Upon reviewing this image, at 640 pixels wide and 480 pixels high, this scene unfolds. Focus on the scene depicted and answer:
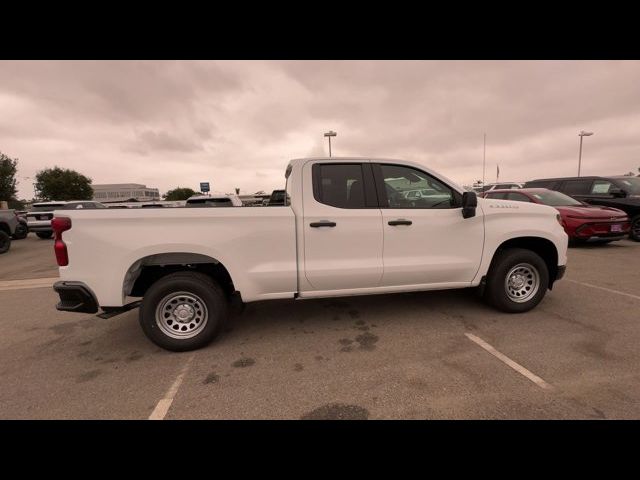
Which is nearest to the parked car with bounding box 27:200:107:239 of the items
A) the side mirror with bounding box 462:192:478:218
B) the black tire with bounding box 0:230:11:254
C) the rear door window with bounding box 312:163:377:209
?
the black tire with bounding box 0:230:11:254

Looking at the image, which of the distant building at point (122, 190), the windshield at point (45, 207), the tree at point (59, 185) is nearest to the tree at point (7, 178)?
the tree at point (59, 185)

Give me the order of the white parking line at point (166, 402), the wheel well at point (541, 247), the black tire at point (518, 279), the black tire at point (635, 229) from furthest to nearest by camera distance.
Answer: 1. the black tire at point (635, 229)
2. the wheel well at point (541, 247)
3. the black tire at point (518, 279)
4. the white parking line at point (166, 402)

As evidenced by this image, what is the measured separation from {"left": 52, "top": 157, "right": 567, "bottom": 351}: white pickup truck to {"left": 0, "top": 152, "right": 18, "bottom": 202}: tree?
161ft

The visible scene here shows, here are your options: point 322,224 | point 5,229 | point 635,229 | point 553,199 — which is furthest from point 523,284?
point 5,229

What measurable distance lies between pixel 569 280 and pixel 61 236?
7236mm

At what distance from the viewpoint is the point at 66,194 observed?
192 ft

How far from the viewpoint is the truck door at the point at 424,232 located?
3400mm

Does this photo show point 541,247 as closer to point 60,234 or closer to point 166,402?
point 166,402

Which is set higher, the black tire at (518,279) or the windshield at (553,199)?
the windshield at (553,199)

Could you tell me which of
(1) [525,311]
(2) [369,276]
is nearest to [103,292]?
(2) [369,276]

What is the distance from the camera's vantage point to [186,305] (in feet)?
10.4

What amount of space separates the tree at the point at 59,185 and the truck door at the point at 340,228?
2860 inches

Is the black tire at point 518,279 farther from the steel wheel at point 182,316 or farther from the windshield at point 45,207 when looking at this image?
the windshield at point 45,207

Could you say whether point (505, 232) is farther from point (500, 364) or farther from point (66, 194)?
point (66, 194)
